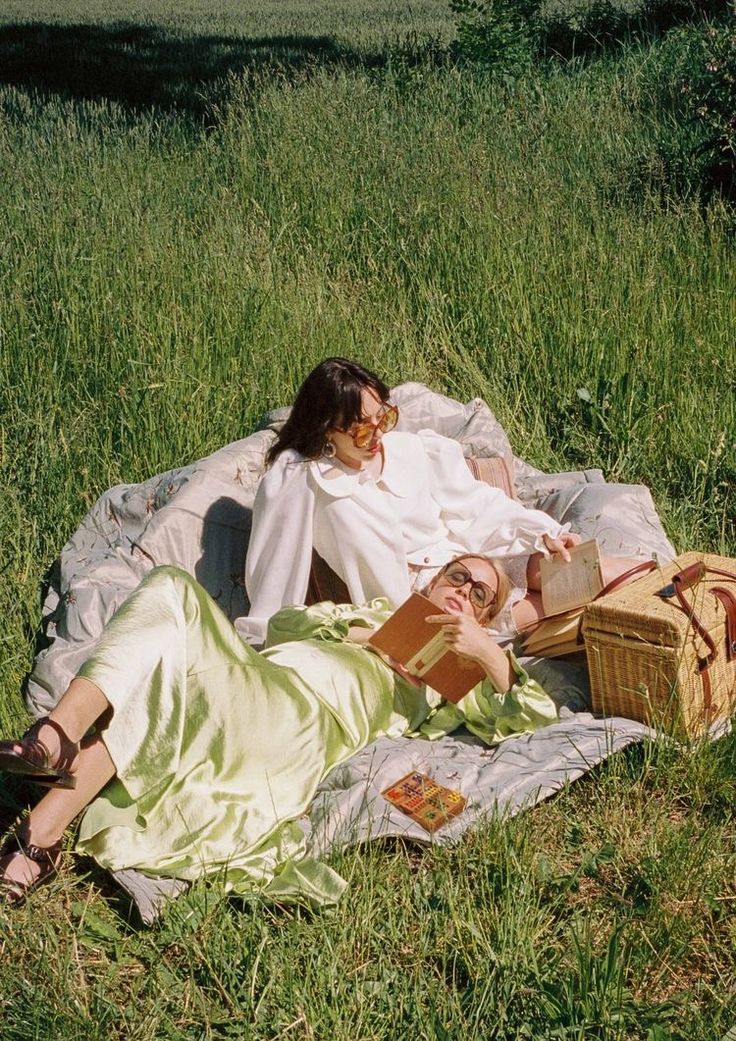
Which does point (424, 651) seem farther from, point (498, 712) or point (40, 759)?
point (40, 759)

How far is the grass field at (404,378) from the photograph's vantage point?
2914mm

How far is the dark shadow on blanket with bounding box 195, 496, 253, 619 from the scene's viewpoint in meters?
4.96

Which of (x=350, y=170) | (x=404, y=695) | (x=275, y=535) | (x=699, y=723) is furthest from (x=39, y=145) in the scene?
(x=699, y=723)

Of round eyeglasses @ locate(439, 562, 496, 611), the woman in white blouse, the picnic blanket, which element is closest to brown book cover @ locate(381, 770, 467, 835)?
the picnic blanket

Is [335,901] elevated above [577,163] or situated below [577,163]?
below

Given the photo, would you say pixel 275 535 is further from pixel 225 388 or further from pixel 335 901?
pixel 335 901

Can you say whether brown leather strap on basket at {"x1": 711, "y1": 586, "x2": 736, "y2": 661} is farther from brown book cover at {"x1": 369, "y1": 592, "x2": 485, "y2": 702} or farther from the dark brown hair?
the dark brown hair

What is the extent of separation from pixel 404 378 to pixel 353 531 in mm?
2006

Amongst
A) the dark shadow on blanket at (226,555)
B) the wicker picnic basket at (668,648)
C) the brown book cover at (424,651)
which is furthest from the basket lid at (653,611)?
the dark shadow on blanket at (226,555)

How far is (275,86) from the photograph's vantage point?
9.62 meters

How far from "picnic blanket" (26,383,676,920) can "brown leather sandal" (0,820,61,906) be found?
0.20 meters

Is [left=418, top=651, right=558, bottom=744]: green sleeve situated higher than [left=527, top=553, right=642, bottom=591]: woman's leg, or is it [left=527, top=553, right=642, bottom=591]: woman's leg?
[left=527, top=553, right=642, bottom=591]: woman's leg

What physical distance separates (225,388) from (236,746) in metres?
2.50

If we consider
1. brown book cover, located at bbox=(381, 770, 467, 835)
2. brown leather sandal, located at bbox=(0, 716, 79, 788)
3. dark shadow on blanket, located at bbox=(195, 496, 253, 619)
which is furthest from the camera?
dark shadow on blanket, located at bbox=(195, 496, 253, 619)
